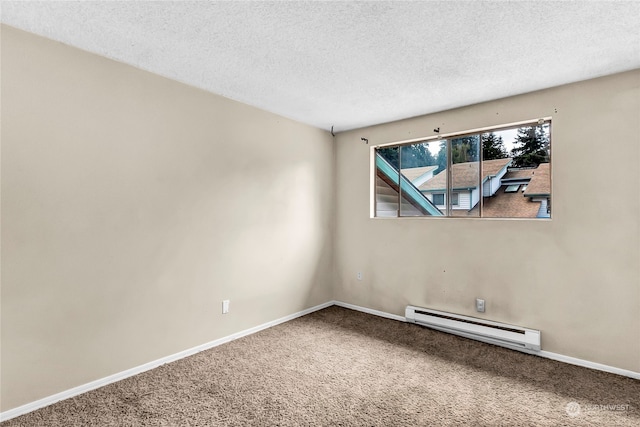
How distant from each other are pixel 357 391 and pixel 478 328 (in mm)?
1572

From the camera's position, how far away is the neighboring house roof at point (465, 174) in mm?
3229

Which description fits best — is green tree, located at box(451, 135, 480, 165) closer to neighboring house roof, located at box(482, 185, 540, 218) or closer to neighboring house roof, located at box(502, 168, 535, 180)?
neighboring house roof, located at box(502, 168, 535, 180)

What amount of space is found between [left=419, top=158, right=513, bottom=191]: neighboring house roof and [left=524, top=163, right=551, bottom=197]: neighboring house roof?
0.26 meters

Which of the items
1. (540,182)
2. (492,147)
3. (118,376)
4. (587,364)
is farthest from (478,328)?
(118,376)

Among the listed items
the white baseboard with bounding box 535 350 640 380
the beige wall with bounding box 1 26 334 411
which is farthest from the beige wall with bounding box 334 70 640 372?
the beige wall with bounding box 1 26 334 411

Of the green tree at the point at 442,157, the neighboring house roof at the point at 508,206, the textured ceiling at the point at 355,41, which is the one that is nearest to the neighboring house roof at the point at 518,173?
the neighboring house roof at the point at 508,206

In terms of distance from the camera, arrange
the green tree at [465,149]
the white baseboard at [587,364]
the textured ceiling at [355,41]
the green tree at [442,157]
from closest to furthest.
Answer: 1. the textured ceiling at [355,41]
2. the white baseboard at [587,364]
3. the green tree at [465,149]
4. the green tree at [442,157]

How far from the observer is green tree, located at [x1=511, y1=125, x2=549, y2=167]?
298 cm

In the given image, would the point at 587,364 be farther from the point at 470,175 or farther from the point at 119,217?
the point at 119,217

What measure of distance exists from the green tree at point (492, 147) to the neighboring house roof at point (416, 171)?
1.79ft

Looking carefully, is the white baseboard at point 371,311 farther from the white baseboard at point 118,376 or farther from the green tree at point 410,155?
the green tree at point 410,155

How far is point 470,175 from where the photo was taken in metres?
3.41

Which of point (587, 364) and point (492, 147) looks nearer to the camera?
point (587, 364)

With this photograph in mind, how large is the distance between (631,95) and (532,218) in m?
1.18
